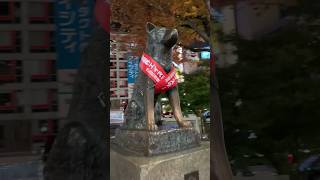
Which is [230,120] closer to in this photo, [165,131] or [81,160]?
[81,160]

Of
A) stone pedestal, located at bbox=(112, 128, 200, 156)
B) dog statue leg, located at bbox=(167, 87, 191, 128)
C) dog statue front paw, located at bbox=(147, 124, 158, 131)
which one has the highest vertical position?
dog statue leg, located at bbox=(167, 87, 191, 128)

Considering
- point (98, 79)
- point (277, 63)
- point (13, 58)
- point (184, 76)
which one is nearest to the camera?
point (13, 58)

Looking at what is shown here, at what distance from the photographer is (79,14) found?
2258 millimetres

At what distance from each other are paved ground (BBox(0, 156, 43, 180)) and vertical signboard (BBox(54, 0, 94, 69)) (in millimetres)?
488

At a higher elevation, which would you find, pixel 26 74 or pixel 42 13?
pixel 42 13

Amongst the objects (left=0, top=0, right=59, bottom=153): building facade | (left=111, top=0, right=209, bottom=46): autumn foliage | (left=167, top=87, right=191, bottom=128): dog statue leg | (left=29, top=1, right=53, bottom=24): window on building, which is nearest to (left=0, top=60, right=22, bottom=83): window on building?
(left=0, top=0, right=59, bottom=153): building facade

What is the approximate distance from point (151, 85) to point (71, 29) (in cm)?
237

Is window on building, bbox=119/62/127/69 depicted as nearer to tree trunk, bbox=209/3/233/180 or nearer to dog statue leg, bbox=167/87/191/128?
dog statue leg, bbox=167/87/191/128

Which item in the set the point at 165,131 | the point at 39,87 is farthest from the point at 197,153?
the point at 39,87

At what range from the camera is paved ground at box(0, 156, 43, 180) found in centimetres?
221

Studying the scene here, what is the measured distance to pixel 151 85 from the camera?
4578 millimetres

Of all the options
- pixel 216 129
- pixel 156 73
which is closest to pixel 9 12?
pixel 216 129

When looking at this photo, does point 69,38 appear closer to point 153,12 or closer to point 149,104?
point 149,104

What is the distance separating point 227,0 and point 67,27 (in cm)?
95
